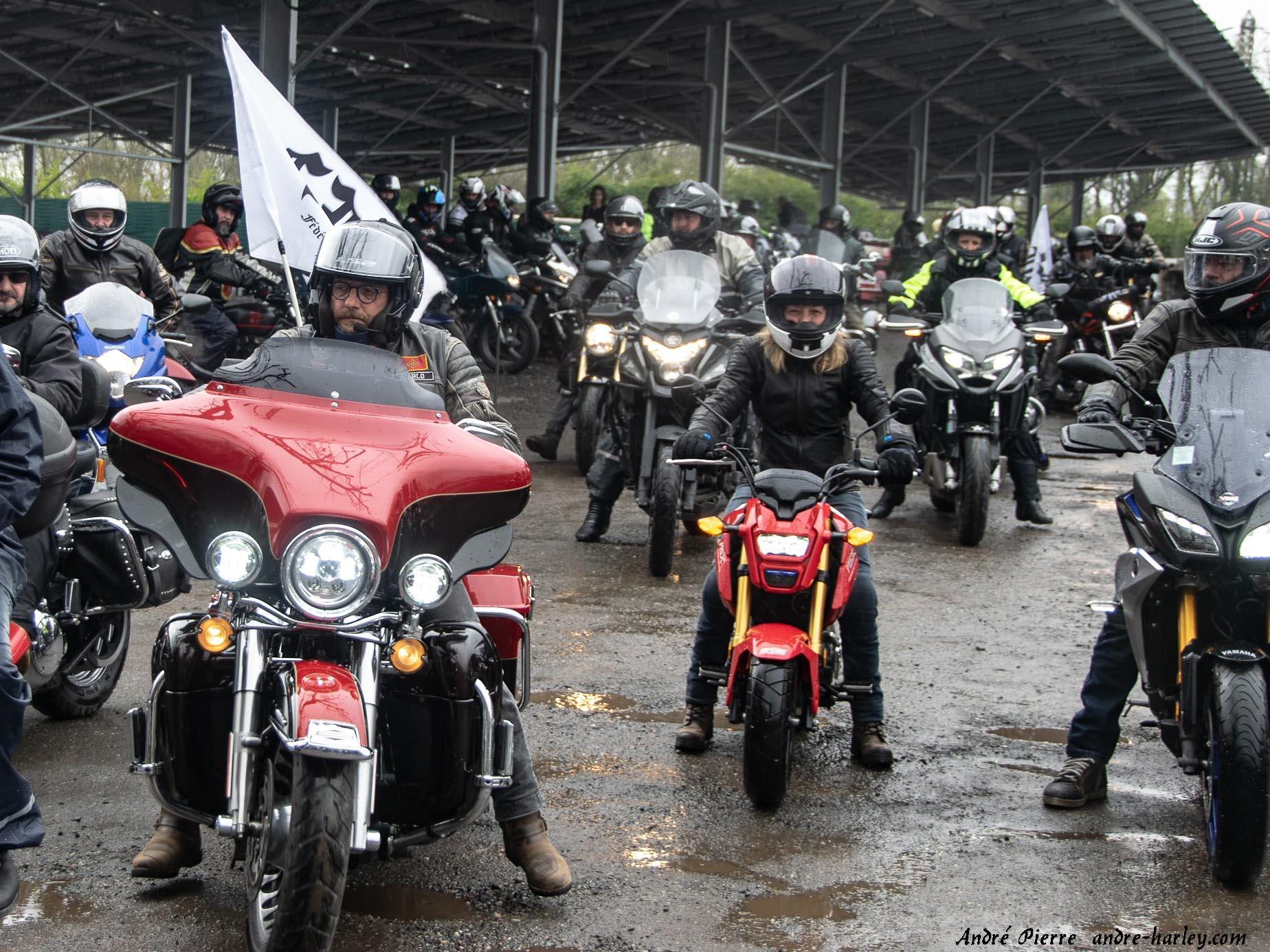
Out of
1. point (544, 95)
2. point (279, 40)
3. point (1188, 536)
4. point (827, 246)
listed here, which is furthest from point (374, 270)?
point (544, 95)

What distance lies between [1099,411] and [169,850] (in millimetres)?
3102

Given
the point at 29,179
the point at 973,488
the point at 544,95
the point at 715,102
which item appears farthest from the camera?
the point at 29,179

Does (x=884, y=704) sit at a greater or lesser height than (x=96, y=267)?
lesser

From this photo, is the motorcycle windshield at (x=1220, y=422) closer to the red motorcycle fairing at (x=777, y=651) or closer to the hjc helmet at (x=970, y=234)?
the red motorcycle fairing at (x=777, y=651)

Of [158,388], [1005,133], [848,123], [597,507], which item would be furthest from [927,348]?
[1005,133]

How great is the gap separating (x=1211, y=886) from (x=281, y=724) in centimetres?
267

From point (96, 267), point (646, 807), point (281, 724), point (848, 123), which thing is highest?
point (848, 123)

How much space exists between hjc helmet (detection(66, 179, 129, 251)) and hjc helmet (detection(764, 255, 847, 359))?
4.49 metres

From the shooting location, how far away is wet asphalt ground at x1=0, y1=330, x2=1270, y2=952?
4.12m

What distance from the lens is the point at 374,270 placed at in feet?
14.4

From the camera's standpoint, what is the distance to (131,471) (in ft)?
12.8

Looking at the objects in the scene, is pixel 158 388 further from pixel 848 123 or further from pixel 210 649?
pixel 848 123

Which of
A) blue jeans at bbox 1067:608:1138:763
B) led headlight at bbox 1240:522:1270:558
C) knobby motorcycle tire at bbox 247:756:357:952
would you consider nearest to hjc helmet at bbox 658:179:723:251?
blue jeans at bbox 1067:608:1138:763

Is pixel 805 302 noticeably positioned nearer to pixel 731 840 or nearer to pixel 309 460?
pixel 731 840
